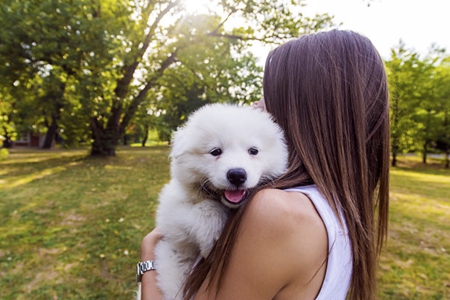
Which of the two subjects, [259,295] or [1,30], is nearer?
[259,295]

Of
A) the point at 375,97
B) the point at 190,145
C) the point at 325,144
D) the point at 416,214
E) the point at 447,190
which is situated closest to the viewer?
the point at 325,144

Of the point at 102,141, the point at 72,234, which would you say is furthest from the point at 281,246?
the point at 102,141

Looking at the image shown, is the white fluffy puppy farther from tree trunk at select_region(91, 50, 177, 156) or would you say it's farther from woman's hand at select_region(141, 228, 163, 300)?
tree trunk at select_region(91, 50, 177, 156)

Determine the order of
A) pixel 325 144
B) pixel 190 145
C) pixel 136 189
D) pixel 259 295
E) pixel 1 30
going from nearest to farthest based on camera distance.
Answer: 1. pixel 259 295
2. pixel 325 144
3. pixel 190 145
4. pixel 136 189
5. pixel 1 30

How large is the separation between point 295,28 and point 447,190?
9.08m

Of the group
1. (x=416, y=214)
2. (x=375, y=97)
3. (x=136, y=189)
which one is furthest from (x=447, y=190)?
(x=375, y=97)

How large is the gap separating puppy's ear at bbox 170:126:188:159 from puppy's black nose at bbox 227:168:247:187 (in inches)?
14.0

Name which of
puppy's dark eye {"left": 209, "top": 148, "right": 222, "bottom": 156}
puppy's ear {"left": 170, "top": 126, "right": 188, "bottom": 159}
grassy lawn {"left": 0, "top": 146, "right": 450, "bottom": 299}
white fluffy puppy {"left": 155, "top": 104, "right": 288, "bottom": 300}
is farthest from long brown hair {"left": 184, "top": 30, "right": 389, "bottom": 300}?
grassy lawn {"left": 0, "top": 146, "right": 450, "bottom": 299}

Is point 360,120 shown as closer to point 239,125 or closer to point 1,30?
point 239,125

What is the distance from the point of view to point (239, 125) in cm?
155

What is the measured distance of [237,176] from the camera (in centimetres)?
137

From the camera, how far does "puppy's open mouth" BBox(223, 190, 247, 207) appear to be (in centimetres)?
139

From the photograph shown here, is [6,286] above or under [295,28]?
under

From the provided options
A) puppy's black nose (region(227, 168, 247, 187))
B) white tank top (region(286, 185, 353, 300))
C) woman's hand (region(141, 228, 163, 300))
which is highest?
puppy's black nose (region(227, 168, 247, 187))
